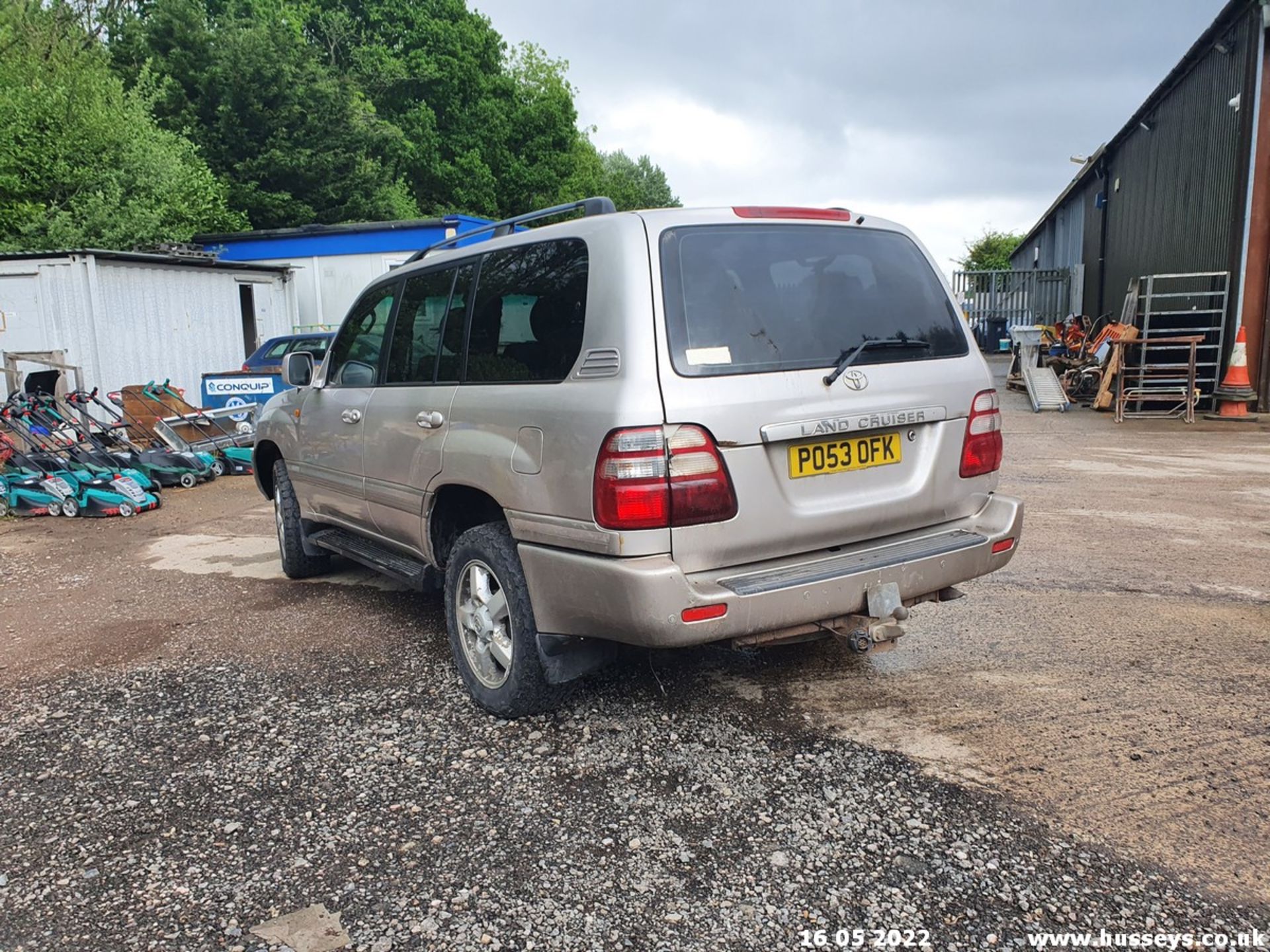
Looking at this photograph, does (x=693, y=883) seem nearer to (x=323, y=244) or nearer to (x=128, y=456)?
(x=128, y=456)

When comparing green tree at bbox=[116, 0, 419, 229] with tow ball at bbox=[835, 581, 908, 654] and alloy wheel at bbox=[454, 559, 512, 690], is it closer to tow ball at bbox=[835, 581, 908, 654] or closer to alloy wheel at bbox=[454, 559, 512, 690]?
alloy wheel at bbox=[454, 559, 512, 690]

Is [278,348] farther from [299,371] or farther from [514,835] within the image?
[514,835]

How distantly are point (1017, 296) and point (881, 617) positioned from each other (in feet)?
102

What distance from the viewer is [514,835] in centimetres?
284

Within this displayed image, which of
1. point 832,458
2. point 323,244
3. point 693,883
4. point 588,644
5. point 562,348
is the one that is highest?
point 323,244

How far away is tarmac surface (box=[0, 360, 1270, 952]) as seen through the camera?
2.47 meters

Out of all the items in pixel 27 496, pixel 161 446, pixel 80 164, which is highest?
pixel 80 164

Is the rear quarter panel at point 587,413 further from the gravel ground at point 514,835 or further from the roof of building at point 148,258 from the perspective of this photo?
the roof of building at point 148,258

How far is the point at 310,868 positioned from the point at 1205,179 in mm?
16183

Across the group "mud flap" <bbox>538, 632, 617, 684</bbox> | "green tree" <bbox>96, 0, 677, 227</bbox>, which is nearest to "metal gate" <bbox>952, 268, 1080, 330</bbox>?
"green tree" <bbox>96, 0, 677, 227</bbox>

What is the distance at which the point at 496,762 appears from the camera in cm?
330

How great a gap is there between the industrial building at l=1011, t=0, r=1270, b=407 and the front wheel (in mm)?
13093

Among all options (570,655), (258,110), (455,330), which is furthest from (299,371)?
(258,110)

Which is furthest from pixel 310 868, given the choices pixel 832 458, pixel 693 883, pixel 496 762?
pixel 832 458
